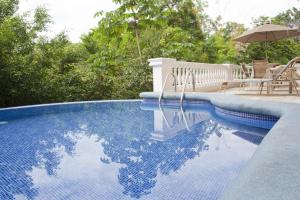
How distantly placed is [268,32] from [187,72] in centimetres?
376

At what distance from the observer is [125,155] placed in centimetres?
390

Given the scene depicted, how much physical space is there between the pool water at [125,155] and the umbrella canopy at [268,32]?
13.4 feet

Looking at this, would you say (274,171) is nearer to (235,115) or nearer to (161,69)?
(235,115)

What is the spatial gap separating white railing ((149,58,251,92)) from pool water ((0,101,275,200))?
166cm

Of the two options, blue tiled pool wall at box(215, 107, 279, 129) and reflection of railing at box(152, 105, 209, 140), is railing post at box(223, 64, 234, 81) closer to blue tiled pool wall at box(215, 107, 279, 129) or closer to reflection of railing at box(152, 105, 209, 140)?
reflection of railing at box(152, 105, 209, 140)

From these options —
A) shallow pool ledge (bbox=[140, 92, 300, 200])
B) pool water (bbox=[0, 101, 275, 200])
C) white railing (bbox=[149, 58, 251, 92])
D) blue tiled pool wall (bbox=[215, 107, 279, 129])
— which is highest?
white railing (bbox=[149, 58, 251, 92])

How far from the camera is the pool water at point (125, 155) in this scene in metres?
2.68

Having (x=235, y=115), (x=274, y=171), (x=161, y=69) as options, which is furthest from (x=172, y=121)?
(x=274, y=171)

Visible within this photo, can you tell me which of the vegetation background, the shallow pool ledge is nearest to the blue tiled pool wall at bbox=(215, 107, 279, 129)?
the shallow pool ledge

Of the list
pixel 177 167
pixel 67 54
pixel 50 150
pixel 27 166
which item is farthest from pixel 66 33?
pixel 177 167

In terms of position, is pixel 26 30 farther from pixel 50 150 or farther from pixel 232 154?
pixel 232 154

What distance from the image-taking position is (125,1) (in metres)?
11.6

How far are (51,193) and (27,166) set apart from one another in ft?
3.74

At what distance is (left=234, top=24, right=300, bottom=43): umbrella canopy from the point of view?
9605 mm
